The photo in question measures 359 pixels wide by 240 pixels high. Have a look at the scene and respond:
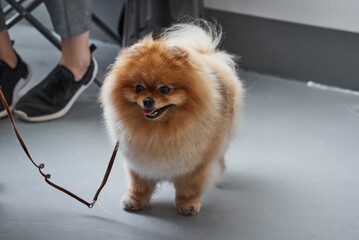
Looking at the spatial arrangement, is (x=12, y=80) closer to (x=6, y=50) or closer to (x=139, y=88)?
(x=6, y=50)

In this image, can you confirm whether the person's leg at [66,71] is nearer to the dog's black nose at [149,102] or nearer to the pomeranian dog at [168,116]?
the pomeranian dog at [168,116]

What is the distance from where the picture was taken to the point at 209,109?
1231 mm

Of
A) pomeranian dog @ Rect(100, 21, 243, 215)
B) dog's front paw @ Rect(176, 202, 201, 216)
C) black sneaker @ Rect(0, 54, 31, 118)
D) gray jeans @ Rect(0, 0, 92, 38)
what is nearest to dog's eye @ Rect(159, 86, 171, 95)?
pomeranian dog @ Rect(100, 21, 243, 215)

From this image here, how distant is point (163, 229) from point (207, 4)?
1.48 meters

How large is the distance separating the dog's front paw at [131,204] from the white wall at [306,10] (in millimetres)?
1360

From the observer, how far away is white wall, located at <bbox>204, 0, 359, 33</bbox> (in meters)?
2.23

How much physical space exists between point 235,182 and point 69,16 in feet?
2.90

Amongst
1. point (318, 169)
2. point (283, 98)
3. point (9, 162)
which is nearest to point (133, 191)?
point (9, 162)

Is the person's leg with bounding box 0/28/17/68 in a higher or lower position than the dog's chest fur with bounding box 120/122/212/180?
lower

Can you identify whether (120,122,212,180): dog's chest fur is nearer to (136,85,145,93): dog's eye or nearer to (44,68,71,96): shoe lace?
(136,85,145,93): dog's eye

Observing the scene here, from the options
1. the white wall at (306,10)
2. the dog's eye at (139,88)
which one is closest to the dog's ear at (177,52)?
the dog's eye at (139,88)

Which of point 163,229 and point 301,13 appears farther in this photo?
point 301,13

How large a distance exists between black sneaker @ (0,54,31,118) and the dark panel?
0.99 metres

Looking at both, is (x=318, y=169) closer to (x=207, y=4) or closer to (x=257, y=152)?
(x=257, y=152)
